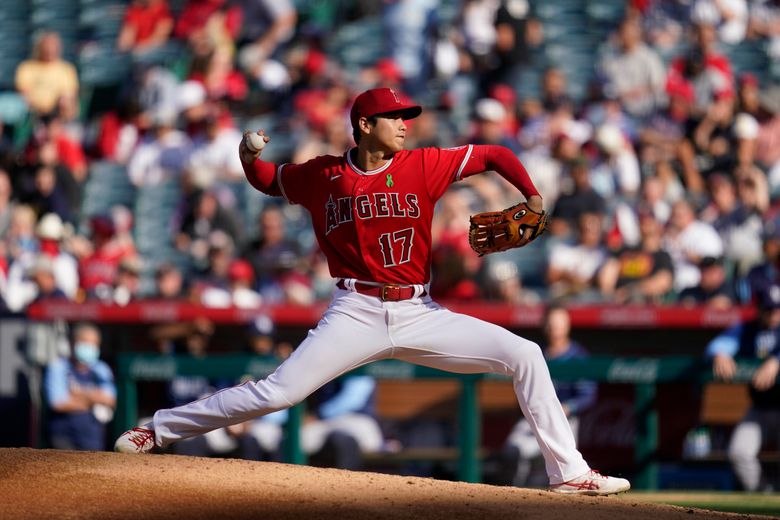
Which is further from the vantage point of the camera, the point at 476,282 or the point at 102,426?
the point at 476,282

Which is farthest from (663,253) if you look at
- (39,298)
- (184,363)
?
(39,298)

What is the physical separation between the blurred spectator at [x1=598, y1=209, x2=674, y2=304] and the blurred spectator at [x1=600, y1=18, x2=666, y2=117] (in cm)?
281

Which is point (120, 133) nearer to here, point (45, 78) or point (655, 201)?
point (45, 78)

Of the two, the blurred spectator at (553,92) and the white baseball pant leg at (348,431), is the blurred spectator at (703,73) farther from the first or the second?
the white baseball pant leg at (348,431)

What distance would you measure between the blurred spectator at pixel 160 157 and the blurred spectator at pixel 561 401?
14.6ft

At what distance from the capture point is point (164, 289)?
10.4 metres

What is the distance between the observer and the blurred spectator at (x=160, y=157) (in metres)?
12.5

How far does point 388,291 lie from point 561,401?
349 centimetres

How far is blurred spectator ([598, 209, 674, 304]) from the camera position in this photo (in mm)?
10250

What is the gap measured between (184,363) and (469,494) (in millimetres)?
3938

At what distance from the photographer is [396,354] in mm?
5926

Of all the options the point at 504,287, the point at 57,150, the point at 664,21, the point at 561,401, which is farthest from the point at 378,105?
the point at 664,21

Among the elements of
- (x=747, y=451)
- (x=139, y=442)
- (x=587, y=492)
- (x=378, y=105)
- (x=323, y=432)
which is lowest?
(x=747, y=451)

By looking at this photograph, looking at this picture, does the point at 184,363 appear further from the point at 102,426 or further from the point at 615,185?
the point at 615,185
